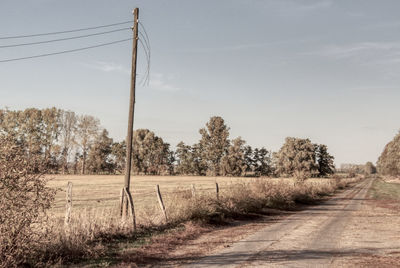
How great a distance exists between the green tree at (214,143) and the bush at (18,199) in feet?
319

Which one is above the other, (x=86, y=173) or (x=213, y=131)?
(x=213, y=131)

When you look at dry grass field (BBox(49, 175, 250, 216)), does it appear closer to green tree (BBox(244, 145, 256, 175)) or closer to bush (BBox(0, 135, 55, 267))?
bush (BBox(0, 135, 55, 267))

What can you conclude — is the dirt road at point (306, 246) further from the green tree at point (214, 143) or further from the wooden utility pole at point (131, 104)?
the green tree at point (214, 143)

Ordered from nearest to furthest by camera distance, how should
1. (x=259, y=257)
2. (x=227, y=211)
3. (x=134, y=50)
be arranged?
(x=259, y=257), (x=134, y=50), (x=227, y=211)

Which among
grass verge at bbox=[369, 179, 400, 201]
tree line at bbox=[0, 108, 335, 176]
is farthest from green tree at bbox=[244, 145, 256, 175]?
grass verge at bbox=[369, 179, 400, 201]

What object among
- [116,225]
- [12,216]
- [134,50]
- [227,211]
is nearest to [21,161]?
[12,216]

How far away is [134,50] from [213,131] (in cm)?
9383

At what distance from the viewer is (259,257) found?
30.6 feet

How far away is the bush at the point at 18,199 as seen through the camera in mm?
7027

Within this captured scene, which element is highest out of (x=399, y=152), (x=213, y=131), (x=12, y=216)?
(x=213, y=131)

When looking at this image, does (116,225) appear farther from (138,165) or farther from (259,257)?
(138,165)

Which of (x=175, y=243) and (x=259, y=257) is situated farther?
(x=175, y=243)

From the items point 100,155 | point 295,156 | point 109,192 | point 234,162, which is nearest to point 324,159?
point 295,156

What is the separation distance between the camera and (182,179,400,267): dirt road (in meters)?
8.88
